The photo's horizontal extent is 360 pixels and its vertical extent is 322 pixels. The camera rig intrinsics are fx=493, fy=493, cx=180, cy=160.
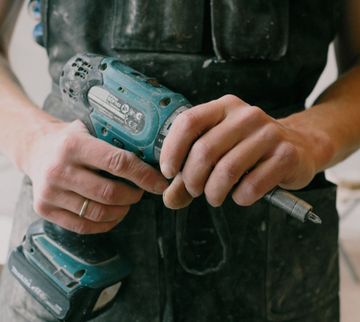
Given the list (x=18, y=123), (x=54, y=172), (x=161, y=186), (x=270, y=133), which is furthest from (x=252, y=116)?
(x=18, y=123)

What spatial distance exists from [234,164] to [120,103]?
0.17m

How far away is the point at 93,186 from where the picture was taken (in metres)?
0.59

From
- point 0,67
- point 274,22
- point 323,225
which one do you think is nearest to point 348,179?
point 323,225

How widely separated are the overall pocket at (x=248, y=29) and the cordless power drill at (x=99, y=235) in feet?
0.45

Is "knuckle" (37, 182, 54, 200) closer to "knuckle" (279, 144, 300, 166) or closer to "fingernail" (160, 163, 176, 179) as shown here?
"fingernail" (160, 163, 176, 179)

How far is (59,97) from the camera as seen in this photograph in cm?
78

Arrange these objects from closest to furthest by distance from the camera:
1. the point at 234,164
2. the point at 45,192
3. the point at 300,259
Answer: the point at 234,164 < the point at 45,192 < the point at 300,259

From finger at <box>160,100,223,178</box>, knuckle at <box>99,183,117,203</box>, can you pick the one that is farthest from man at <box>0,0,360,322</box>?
finger at <box>160,100,223,178</box>

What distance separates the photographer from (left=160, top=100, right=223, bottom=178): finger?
51cm

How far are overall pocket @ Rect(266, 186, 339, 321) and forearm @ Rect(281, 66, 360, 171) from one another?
0.09m

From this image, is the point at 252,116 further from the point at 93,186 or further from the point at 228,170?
the point at 93,186

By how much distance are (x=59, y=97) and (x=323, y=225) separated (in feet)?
1.50

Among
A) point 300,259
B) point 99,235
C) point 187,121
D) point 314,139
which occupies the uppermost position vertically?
point 187,121

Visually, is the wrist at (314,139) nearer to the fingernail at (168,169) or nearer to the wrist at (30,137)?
the fingernail at (168,169)
